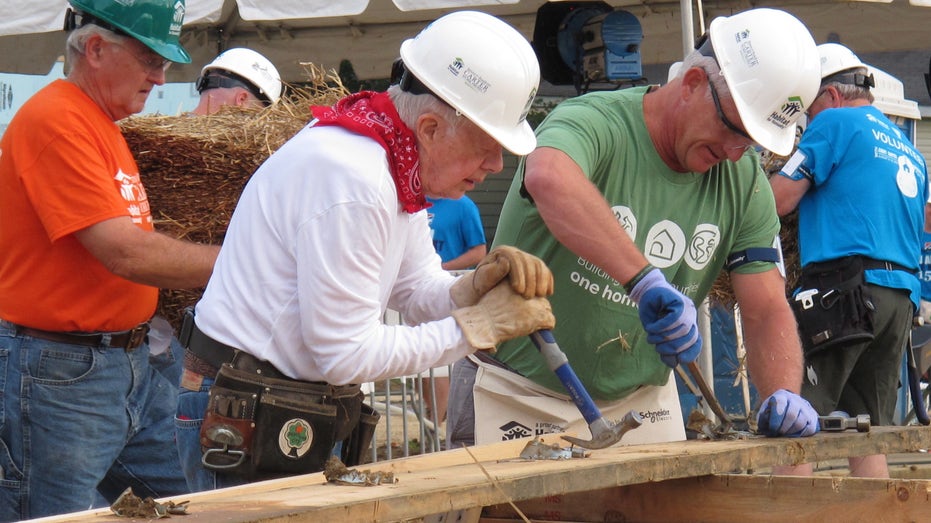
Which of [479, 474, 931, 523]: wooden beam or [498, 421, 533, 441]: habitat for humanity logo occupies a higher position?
[479, 474, 931, 523]: wooden beam

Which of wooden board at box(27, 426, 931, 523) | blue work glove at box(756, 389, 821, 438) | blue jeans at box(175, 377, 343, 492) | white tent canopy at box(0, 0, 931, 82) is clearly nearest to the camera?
wooden board at box(27, 426, 931, 523)

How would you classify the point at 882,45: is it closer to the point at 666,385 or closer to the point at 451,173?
the point at 666,385

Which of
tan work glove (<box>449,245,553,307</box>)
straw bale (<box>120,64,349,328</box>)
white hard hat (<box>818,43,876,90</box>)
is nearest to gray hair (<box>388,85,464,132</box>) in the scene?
tan work glove (<box>449,245,553,307</box>)

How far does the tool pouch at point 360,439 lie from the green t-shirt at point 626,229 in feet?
2.12

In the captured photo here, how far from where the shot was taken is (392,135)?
264cm

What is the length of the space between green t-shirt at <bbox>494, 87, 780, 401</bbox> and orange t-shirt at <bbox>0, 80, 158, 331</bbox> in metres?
1.20

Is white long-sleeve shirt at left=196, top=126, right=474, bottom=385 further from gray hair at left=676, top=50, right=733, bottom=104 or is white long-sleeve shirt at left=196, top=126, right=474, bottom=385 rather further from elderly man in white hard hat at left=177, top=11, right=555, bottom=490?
gray hair at left=676, top=50, right=733, bottom=104

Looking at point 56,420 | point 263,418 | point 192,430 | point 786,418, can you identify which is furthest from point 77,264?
point 786,418

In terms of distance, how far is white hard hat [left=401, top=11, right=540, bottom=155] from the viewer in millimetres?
2637

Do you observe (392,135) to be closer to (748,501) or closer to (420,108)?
(420,108)

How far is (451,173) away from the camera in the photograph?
2736 mm

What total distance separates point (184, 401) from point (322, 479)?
2.66 ft

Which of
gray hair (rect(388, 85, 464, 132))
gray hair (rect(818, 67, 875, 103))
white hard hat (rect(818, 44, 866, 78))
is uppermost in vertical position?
white hard hat (rect(818, 44, 866, 78))

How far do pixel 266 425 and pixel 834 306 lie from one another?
3.41 metres
